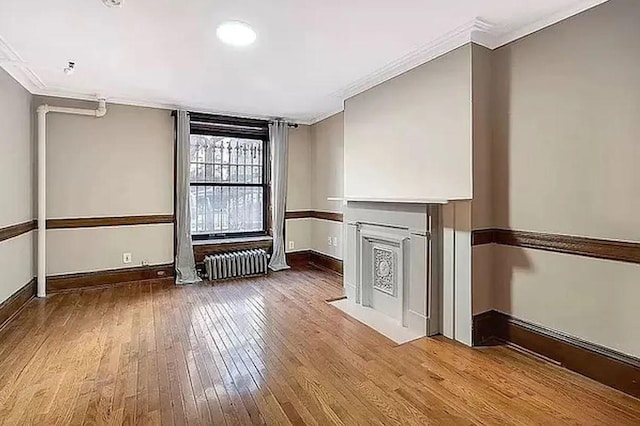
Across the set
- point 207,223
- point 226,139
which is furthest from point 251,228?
point 226,139

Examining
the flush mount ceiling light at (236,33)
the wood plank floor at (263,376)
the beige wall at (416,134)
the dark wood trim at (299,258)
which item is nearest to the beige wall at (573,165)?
the beige wall at (416,134)

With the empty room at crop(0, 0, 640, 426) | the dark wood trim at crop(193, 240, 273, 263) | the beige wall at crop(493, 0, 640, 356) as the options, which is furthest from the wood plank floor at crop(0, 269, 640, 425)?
the dark wood trim at crop(193, 240, 273, 263)

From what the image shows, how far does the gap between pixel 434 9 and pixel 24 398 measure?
11.4ft

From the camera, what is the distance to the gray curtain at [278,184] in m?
5.62

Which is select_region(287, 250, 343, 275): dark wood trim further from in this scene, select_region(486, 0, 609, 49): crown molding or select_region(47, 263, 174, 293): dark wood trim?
select_region(486, 0, 609, 49): crown molding

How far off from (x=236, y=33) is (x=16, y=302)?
134 inches

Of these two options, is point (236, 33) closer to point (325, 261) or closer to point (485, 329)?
point (485, 329)

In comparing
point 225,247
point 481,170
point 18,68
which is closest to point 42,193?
point 18,68

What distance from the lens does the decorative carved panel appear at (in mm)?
3479

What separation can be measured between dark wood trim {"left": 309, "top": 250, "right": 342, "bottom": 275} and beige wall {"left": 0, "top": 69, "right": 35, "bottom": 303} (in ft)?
12.1

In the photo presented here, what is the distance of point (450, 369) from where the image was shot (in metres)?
2.47

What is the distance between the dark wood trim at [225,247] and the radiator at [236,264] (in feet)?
0.24

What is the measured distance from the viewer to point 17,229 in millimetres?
3611

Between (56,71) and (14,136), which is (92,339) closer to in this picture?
(14,136)
